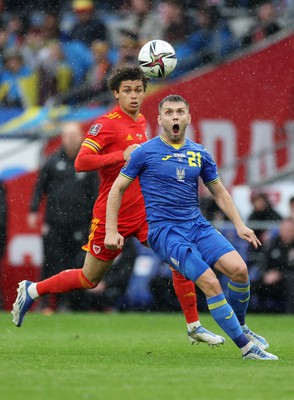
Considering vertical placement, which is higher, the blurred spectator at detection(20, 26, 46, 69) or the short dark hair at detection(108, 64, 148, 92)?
the blurred spectator at detection(20, 26, 46, 69)

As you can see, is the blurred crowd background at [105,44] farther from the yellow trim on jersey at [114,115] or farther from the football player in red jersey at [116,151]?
the yellow trim on jersey at [114,115]

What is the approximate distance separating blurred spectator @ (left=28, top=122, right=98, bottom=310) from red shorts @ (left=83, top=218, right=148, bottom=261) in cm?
473

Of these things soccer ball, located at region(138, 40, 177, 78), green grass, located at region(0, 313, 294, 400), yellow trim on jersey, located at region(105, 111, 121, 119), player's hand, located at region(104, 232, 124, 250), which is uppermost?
soccer ball, located at region(138, 40, 177, 78)

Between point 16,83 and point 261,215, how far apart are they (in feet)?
19.6

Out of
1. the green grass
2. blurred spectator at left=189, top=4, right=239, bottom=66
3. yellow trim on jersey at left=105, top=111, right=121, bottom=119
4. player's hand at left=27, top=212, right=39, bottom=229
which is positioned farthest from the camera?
blurred spectator at left=189, top=4, right=239, bottom=66

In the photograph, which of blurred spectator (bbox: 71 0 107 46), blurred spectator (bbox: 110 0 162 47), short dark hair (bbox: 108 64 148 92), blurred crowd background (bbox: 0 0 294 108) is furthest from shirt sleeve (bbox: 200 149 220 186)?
blurred spectator (bbox: 71 0 107 46)

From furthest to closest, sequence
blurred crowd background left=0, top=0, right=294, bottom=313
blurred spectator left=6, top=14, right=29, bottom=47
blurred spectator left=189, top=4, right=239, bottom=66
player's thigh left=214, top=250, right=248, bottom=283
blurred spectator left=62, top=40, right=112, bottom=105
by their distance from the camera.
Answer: blurred spectator left=6, top=14, right=29, bottom=47
blurred spectator left=62, top=40, right=112, bottom=105
blurred spectator left=189, top=4, right=239, bottom=66
blurred crowd background left=0, top=0, right=294, bottom=313
player's thigh left=214, top=250, right=248, bottom=283

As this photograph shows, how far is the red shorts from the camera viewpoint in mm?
10594

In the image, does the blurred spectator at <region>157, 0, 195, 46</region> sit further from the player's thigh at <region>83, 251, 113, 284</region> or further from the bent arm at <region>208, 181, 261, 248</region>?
the bent arm at <region>208, 181, 261, 248</region>

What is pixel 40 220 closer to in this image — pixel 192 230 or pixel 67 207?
pixel 67 207

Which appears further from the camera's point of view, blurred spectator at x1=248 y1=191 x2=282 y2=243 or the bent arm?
blurred spectator at x1=248 y1=191 x2=282 y2=243

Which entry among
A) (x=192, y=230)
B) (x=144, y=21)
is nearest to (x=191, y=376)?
(x=192, y=230)

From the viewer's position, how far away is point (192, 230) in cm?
927

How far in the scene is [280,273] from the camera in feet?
50.9
